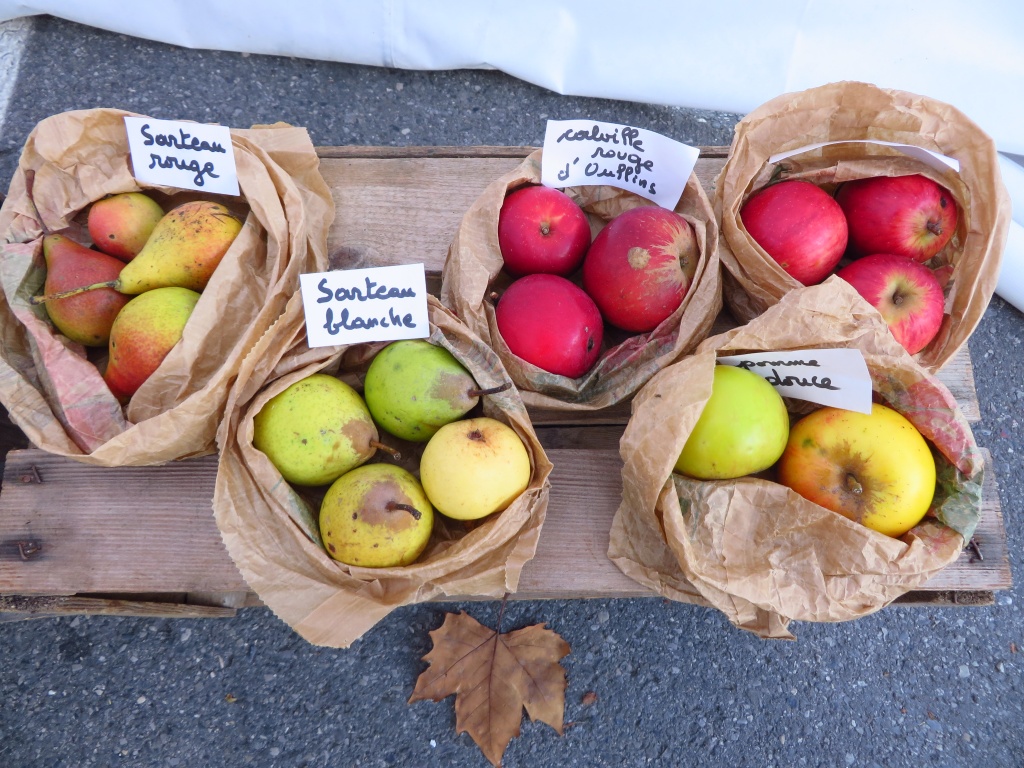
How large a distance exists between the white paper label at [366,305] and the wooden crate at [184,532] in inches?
10.9

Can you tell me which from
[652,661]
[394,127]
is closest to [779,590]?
[652,661]

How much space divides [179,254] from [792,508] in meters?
1.17

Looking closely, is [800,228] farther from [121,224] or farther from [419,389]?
[121,224]

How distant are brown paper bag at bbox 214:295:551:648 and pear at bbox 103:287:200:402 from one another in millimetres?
151

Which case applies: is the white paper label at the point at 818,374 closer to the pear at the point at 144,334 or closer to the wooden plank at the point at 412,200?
the wooden plank at the point at 412,200

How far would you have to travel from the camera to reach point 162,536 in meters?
1.24

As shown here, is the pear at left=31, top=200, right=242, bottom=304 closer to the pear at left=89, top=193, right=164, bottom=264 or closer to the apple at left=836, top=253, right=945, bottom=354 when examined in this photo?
the pear at left=89, top=193, right=164, bottom=264

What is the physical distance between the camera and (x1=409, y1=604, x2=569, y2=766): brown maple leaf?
153 cm

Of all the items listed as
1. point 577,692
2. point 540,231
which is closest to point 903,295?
point 540,231

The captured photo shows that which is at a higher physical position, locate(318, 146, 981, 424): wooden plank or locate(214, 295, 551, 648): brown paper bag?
locate(318, 146, 981, 424): wooden plank

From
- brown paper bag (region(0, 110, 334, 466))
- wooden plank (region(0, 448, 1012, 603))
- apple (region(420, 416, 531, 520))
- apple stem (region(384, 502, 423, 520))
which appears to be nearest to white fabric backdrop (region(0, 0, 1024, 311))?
brown paper bag (region(0, 110, 334, 466))

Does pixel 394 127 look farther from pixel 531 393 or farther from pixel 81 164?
pixel 531 393

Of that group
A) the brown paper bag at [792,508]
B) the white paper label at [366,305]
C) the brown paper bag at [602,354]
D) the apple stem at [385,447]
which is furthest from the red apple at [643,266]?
the apple stem at [385,447]

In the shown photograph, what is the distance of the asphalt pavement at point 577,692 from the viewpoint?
157cm
